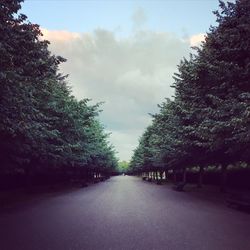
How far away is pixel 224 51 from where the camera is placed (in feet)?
73.3

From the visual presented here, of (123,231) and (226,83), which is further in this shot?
(226,83)

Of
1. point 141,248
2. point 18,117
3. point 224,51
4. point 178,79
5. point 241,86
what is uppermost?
point 178,79

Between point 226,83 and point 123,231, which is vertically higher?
point 226,83

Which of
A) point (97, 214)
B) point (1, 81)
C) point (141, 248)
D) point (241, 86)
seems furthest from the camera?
point (241, 86)

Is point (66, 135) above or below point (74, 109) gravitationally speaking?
below

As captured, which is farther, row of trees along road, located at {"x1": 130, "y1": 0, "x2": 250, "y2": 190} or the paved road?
row of trees along road, located at {"x1": 130, "y1": 0, "x2": 250, "y2": 190}

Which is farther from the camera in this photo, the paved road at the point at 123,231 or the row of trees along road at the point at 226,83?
the row of trees along road at the point at 226,83

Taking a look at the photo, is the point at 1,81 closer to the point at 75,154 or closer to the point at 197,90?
the point at 197,90

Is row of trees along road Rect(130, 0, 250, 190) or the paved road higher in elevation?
row of trees along road Rect(130, 0, 250, 190)

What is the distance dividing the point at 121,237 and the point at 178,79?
26501 mm

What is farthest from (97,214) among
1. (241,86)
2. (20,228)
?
(241,86)

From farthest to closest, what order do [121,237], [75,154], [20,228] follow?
[75,154]
[20,228]
[121,237]

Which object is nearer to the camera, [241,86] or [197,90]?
[241,86]

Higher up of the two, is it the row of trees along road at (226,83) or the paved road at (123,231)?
the row of trees along road at (226,83)
